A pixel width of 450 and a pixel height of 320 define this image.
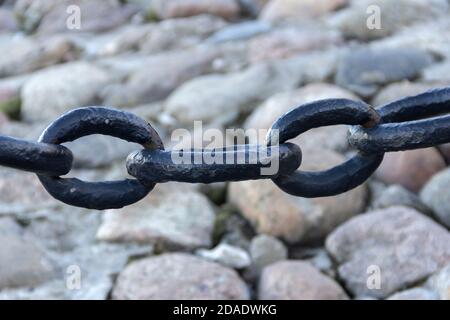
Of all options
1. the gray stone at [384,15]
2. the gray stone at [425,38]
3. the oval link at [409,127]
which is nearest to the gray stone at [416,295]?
the oval link at [409,127]

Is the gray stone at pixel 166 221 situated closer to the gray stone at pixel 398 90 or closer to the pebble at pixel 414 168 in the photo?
the pebble at pixel 414 168

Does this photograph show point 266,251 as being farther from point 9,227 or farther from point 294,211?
point 9,227

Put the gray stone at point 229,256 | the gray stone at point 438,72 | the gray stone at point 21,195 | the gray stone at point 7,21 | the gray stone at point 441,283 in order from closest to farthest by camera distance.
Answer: the gray stone at point 441,283
the gray stone at point 229,256
the gray stone at point 21,195
the gray stone at point 438,72
the gray stone at point 7,21

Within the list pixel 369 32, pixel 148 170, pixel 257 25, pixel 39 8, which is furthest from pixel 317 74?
pixel 39 8

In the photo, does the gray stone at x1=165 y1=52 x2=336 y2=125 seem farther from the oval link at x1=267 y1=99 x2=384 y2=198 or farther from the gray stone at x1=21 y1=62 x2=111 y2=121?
the oval link at x1=267 y1=99 x2=384 y2=198

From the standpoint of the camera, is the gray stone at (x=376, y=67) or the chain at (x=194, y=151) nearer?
the chain at (x=194, y=151)

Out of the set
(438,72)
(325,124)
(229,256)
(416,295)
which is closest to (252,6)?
(438,72)
